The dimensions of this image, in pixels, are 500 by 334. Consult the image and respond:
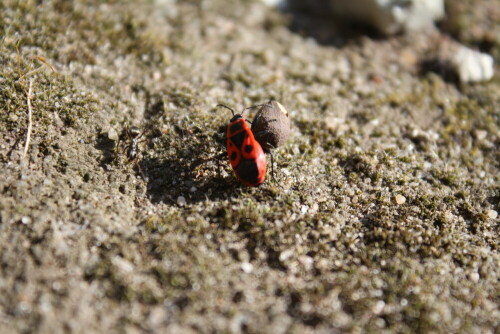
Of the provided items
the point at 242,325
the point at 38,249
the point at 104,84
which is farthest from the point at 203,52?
the point at 242,325

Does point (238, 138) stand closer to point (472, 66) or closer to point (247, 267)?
point (247, 267)

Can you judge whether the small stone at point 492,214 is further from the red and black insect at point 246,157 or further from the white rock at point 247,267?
the white rock at point 247,267

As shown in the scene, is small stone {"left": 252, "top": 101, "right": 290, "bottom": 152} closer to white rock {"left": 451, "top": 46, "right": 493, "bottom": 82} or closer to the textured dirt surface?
the textured dirt surface

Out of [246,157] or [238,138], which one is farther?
[238,138]

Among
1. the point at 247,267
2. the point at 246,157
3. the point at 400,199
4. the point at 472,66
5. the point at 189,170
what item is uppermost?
the point at 472,66

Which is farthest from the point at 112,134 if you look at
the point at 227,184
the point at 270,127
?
the point at 270,127

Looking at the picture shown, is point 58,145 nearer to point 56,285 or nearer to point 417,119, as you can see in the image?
point 56,285
